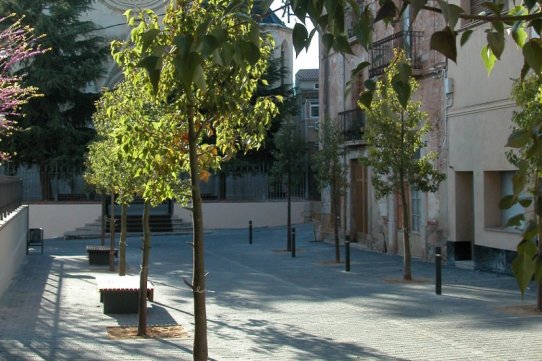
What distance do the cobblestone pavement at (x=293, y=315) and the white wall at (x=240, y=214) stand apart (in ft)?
57.2

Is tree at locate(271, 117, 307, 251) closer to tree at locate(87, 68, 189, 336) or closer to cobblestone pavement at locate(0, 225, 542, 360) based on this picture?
cobblestone pavement at locate(0, 225, 542, 360)

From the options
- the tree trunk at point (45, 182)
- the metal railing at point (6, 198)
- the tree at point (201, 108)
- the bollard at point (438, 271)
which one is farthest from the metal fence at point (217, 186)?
the tree at point (201, 108)

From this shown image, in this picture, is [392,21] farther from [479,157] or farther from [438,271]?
[479,157]

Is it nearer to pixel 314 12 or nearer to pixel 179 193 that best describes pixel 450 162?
pixel 179 193

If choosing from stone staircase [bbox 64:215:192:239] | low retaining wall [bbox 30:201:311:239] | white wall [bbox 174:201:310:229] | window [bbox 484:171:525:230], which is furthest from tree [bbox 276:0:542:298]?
white wall [bbox 174:201:310:229]

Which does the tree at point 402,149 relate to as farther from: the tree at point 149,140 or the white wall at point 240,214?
the white wall at point 240,214

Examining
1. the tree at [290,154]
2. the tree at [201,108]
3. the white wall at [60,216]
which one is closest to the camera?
the tree at [201,108]

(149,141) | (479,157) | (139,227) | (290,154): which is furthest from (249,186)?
(149,141)

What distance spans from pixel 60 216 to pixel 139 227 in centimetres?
375

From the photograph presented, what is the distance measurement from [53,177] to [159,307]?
26.4 metres

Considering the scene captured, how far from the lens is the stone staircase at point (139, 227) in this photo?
37000mm

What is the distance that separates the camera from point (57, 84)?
129 ft

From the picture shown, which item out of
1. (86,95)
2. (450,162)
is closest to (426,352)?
(450,162)

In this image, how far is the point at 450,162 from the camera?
2144cm
